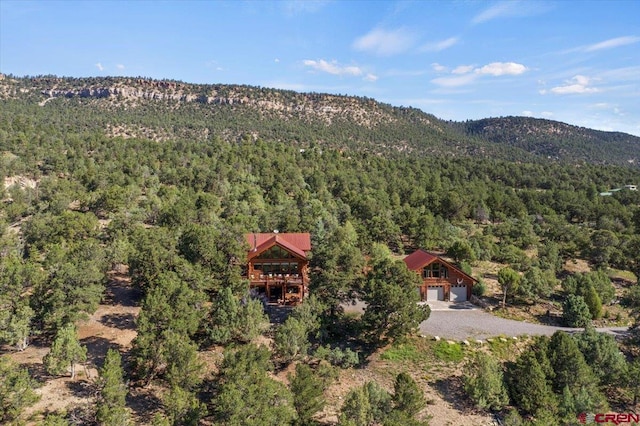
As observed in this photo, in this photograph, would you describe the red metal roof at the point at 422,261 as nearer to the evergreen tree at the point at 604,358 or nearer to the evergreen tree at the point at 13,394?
the evergreen tree at the point at 604,358

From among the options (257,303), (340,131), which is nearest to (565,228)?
(257,303)

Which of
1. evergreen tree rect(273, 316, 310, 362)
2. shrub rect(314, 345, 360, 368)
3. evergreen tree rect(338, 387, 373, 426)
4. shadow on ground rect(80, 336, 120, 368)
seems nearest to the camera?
evergreen tree rect(338, 387, 373, 426)

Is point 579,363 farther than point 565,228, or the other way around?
point 565,228

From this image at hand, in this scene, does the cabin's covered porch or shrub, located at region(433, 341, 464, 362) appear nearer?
shrub, located at region(433, 341, 464, 362)

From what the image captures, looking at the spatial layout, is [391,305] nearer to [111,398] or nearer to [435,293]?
[435,293]

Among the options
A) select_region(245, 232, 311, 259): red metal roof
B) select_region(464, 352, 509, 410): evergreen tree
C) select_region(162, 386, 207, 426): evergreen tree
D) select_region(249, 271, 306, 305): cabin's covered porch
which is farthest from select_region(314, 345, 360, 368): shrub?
select_region(245, 232, 311, 259): red metal roof

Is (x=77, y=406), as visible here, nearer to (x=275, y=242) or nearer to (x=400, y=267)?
(x=275, y=242)

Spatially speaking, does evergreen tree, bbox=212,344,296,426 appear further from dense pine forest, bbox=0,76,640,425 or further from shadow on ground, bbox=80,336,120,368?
shadow on ground, bbox=80,336,120,368

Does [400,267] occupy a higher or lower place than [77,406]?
higher
